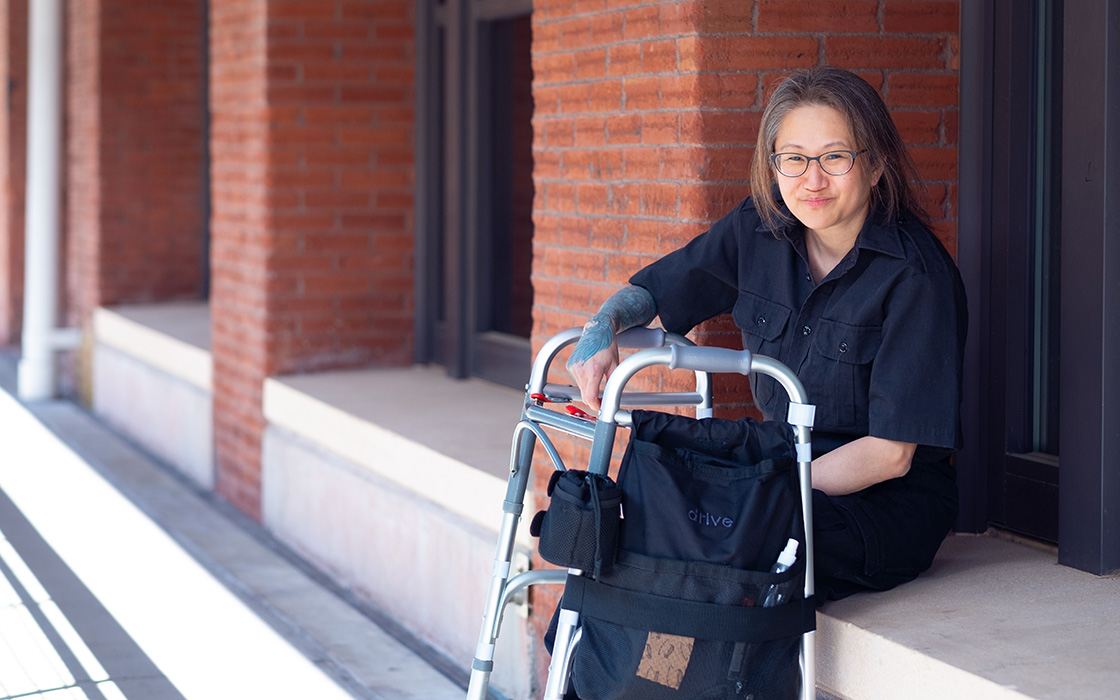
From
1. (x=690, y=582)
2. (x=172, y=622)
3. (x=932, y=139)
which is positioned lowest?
(x=172, y=622)

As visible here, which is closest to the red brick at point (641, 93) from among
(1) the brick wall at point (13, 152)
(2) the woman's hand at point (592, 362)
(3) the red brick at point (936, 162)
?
(3) the red brick at point (936, 162)

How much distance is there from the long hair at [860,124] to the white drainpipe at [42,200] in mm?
7586

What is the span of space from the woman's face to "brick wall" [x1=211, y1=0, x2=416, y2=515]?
375cm

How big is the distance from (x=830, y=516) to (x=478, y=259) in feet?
11.4

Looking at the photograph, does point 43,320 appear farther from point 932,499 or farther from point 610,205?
point 932,499

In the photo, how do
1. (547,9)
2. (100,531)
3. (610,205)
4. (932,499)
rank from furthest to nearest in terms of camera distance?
(100,531) → (547,9) → (610,205) → (932,499)

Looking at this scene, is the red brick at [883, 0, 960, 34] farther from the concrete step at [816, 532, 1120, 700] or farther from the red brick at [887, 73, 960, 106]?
the concrete step at [816, 532, 1120, 700]

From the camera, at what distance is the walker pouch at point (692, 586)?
85.6 inches

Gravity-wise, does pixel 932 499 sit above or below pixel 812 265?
below

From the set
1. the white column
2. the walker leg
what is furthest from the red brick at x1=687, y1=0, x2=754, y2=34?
the white column

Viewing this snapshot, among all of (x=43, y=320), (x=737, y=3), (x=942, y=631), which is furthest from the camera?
(x=43, y=320)

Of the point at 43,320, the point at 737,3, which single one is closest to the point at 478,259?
the point at 737,3

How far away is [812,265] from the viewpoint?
276 centimetres

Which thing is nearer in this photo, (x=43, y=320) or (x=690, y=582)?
(x=690, y=582)
